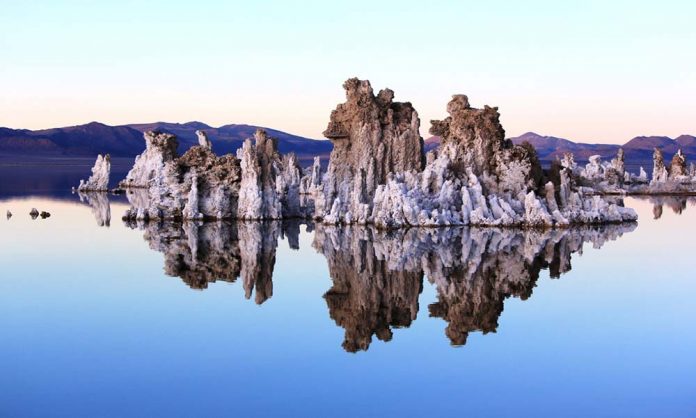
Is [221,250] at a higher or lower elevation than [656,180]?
lower

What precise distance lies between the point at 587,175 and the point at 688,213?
2330 centimetres

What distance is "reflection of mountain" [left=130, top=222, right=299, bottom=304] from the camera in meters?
20.4

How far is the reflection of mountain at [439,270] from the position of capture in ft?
51.3

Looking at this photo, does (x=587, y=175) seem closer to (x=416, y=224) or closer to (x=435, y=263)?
(x=416, y=224)

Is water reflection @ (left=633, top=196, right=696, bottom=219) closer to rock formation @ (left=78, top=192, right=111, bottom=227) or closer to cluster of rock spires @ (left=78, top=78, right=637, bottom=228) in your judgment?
cluster of rock spires @ (left=78, top=78, right=637, bottom=228)

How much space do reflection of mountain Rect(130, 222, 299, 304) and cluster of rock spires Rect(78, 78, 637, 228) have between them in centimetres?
155

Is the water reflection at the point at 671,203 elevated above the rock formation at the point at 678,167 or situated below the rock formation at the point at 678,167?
below

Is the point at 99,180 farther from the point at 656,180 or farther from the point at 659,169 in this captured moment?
the point at 659,169

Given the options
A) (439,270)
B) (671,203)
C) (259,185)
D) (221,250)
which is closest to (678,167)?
(671,203)

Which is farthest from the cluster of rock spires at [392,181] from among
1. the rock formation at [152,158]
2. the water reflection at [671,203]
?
the rock formation at [152,158]

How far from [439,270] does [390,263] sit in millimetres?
1520

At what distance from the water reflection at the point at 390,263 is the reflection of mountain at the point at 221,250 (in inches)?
1.0

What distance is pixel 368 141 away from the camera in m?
35.2

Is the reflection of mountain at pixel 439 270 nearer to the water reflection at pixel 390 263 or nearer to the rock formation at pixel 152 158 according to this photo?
the water reflection at pixel 390 263
